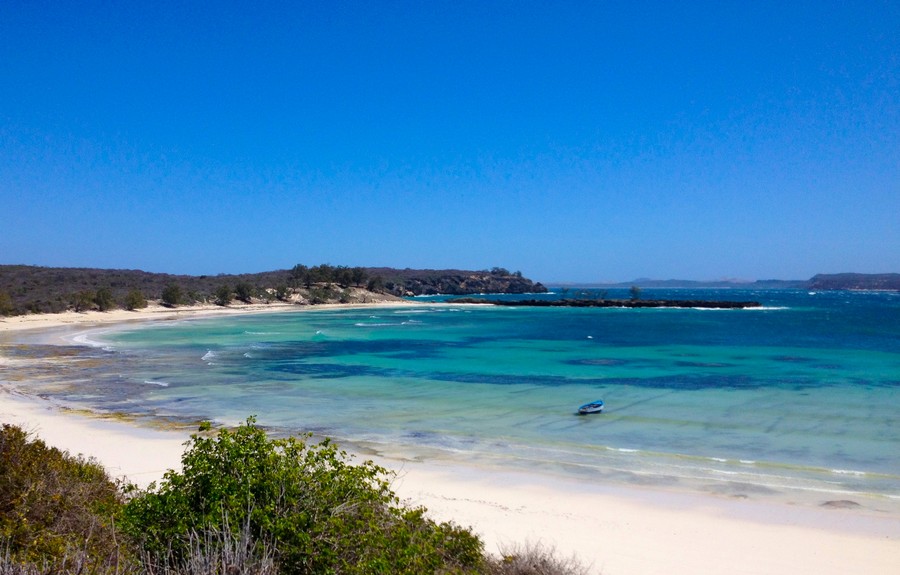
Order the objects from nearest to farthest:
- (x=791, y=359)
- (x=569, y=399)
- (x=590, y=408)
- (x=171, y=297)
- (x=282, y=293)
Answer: (x=590, y=408) → (x=569, y=399) → (x=791, y=359) → (x=171, y=297) → (x=282, y=293)

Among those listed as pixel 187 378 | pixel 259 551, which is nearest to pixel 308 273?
pixel 187 378

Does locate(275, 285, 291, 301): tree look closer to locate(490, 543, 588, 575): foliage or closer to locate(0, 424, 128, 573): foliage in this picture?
locate(0, 424, 128, 573): foliage

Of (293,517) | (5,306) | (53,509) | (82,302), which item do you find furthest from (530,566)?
(82,302)

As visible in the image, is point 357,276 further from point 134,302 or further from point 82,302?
point 82,302

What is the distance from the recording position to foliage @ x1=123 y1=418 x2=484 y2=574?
205 inches

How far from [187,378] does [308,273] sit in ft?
289

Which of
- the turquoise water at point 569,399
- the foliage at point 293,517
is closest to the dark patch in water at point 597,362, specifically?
the turquoise water at point 569,399

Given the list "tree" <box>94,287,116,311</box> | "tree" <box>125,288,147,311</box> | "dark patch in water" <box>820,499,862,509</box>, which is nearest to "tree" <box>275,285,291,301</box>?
"tree" <box>125,288,147,311</box>

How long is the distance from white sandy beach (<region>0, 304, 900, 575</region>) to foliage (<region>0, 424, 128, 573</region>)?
379 centimetres

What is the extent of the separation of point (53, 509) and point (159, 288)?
330ft

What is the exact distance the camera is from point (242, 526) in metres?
5.34

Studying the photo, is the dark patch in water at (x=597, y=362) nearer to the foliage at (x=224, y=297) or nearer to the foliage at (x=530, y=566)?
the foliage at (x=530, y=566)

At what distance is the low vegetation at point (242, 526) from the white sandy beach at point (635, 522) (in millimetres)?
1989

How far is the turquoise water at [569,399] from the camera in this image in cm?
1280
